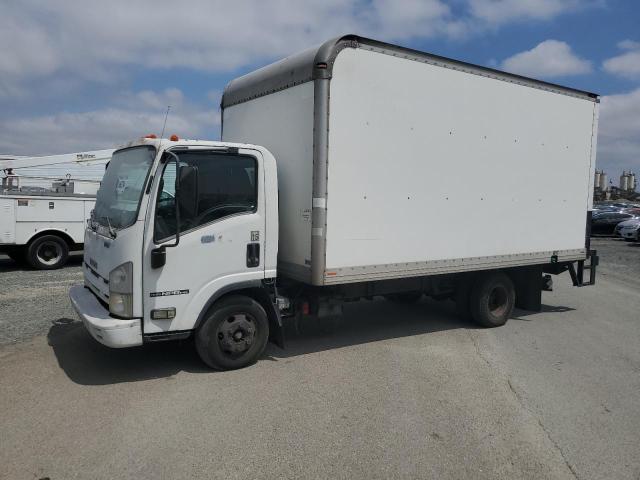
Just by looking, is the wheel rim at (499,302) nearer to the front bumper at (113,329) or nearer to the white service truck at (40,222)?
the front bumper at (113,329)

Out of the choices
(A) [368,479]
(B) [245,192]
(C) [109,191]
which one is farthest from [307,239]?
(A) [368,479]

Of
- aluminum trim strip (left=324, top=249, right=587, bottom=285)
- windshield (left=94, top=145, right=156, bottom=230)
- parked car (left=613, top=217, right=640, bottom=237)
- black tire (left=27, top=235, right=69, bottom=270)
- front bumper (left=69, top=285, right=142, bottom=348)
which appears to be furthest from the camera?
parked car (left=613, top=217, right=640, bottom=237)

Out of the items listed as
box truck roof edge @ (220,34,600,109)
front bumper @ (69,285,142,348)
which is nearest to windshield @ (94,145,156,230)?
front bumper @ (69,285,142,348)

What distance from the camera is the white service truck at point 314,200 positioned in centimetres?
507

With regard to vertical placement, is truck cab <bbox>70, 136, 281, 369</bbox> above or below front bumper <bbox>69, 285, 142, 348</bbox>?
above

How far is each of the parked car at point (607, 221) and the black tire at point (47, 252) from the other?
25.5 metres

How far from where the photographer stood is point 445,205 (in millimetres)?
6719

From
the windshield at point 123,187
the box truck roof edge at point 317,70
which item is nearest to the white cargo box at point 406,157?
the box truck roof edge at point 317,70

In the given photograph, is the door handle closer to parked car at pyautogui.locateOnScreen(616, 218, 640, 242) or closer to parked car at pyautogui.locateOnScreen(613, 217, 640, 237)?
parked car at pyautogui.locateOnScreen(616, 218, 640, 242)

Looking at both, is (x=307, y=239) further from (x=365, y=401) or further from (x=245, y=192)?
(x=365, y=401)

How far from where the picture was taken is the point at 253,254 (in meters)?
5.54

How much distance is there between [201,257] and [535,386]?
3.60 m

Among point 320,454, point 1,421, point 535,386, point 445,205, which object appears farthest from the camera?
point 445,205

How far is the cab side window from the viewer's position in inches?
198
